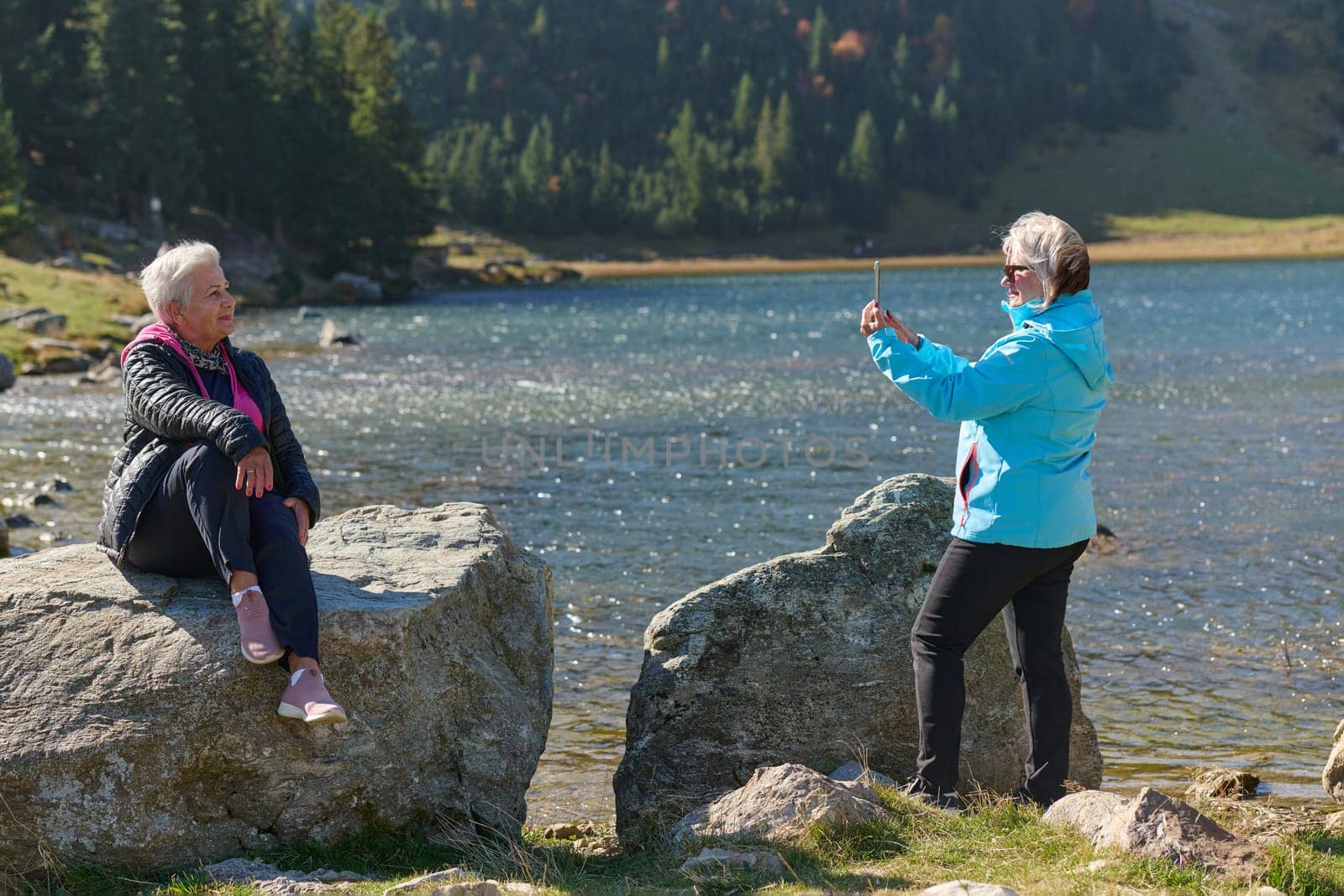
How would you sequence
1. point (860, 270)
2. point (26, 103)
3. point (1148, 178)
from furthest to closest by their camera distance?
point (1148, 178), point (860, 270), point (26, 103)

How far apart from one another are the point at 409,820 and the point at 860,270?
134m

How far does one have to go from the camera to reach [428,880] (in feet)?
17.3

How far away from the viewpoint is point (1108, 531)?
17.3 meters

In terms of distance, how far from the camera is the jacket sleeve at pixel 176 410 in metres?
5.88

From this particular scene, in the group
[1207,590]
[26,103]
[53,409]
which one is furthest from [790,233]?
[1207,590]

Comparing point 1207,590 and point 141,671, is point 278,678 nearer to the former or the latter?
point 141,671

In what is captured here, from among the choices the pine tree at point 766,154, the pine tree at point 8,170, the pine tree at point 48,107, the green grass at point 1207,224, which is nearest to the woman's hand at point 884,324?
the pine tree at point 8,170

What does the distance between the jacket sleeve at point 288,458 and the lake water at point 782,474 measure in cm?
331

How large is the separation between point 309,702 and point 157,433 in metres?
1.51

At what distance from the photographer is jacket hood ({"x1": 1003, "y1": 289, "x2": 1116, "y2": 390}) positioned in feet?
19.0

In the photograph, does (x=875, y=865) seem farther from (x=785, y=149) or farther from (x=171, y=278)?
(x=785, y=149)

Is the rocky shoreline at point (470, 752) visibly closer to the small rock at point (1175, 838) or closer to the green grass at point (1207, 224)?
the small rock at point (1175, 838)

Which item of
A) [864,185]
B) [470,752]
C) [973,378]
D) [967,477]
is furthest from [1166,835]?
[864,185]

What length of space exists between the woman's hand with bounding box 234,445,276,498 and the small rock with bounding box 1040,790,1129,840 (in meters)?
3.91
